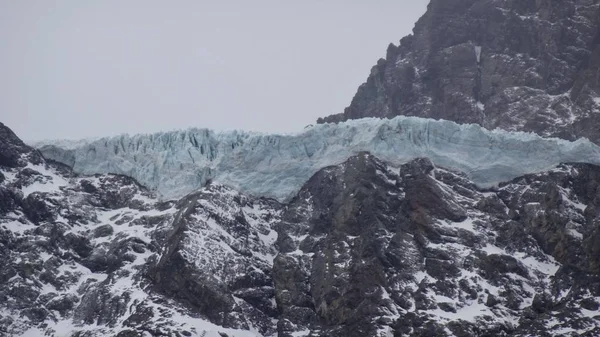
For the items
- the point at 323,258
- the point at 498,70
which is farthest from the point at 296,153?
the point at 498,70

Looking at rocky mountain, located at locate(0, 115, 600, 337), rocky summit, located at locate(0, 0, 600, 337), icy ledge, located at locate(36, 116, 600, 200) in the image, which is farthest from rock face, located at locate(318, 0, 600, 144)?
rocky mountain, located at locate(0, 115, 600, 337)

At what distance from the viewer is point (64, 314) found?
132875 millimetres

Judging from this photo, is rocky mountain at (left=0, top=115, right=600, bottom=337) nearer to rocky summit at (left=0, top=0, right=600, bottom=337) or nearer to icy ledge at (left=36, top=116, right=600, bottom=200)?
rocky summit at (left=0, top=0, right=600, bottom=337)

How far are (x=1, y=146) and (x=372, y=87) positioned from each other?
62.7 metres

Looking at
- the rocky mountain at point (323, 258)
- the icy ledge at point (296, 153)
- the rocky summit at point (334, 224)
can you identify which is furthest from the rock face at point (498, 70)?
the rocky mountain at point (323, 258)

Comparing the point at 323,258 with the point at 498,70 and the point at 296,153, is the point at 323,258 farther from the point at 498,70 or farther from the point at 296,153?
the point at 498,70

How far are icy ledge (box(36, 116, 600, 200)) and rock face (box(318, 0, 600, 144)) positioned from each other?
16200mm

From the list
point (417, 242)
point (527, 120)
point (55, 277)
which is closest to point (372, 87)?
point (527, 120)

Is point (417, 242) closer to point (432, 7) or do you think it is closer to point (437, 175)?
point (437, 175)

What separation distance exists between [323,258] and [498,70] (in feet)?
177

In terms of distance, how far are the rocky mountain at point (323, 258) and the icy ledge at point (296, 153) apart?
2478 millimetres

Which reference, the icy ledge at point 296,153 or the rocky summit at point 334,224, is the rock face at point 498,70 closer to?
the rocky summit at point 334,224

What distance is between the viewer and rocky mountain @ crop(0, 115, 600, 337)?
403 ft

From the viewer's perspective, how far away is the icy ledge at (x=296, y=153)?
5600 inches
